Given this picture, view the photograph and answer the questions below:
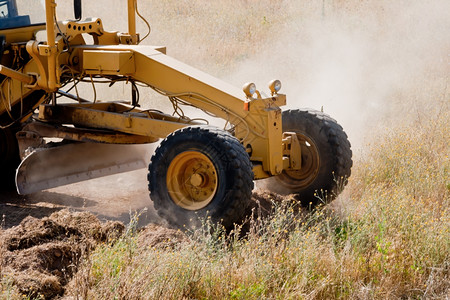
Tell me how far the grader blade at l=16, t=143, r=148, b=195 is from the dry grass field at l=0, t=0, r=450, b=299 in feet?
2.85

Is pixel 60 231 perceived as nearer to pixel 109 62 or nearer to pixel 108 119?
pixel 108 119

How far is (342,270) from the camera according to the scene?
199 inches

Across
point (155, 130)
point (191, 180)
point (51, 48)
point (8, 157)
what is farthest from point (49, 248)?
point (8, 157)

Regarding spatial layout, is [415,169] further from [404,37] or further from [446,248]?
[404,37]

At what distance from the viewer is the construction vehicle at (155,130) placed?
6195 millimetres

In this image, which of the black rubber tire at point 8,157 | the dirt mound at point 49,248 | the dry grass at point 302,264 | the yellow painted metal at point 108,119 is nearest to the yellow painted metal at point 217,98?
the yellow painted metal at point 108,119

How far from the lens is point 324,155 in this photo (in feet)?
23.0

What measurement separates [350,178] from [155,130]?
2482 mm

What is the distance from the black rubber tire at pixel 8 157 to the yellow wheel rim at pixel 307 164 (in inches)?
141

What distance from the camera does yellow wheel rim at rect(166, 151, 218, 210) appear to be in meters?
6.23

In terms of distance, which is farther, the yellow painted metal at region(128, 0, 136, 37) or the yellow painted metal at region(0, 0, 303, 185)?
the yellow painted metal at region(128, 0, 136, 37)

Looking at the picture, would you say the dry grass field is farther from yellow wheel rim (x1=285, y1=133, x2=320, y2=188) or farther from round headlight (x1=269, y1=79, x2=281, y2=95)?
round headlight (x1=269, y1=79, x2=281, y2=95)

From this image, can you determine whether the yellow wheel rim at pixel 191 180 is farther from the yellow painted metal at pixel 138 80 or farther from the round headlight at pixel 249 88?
the round headlight at pixel 249 88

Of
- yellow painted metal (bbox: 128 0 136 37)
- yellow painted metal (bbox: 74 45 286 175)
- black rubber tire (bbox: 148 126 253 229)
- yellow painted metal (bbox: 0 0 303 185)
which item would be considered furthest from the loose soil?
yellow painted metal (bbox: 128 0 136 37)
